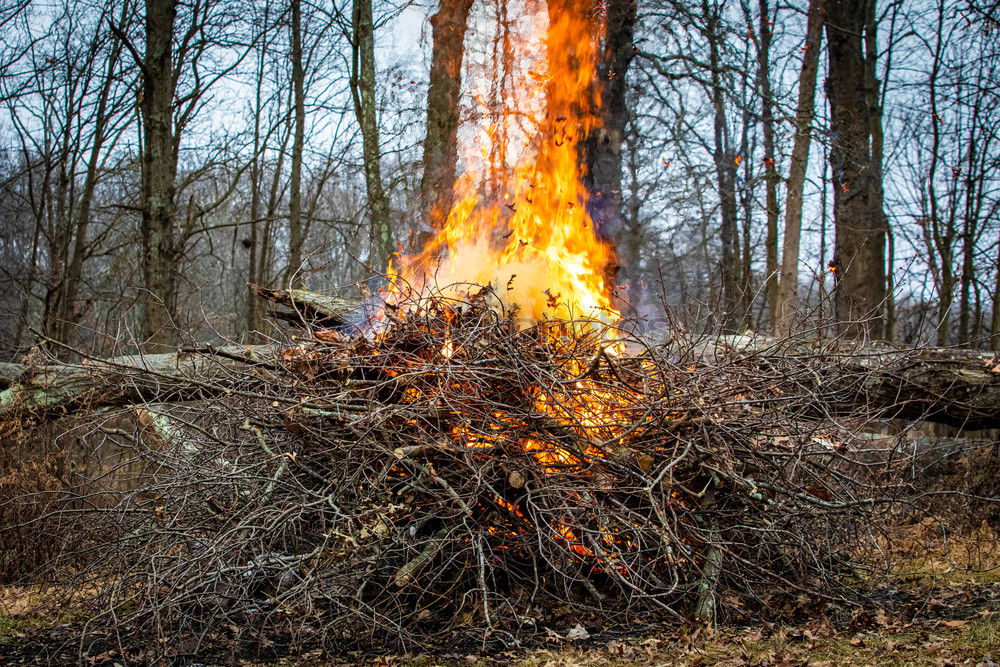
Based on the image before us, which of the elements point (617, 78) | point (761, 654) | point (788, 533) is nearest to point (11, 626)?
point (761, 654)

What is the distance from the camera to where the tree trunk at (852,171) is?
361 inches

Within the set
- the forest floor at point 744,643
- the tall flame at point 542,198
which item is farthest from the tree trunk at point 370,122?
the forest floor at point 744,643

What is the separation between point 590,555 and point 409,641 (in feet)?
3.62

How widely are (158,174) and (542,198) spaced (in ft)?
17.0

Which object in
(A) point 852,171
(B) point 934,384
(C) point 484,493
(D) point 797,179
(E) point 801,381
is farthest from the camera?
(D) point 797,179

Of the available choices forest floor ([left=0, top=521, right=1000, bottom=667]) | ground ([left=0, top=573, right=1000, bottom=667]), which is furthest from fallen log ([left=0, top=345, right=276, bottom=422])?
ground ([left=0, top=573, right=1000, bottom=667])

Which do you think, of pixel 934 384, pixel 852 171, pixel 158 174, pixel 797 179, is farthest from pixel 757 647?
pixel 797 179

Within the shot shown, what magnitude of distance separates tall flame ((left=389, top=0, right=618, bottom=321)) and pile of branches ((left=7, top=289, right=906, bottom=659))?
0.93 m

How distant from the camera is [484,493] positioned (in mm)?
4492

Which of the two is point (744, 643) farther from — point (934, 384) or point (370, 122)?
point (370, 122)

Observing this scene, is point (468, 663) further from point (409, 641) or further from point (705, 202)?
point (705, 202)

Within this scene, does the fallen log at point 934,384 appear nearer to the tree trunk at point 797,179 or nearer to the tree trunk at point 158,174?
the tree trunk at point 797,179

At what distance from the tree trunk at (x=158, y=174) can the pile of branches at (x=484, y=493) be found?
4.53m

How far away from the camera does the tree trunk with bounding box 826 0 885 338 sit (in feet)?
Answer: 30.1
